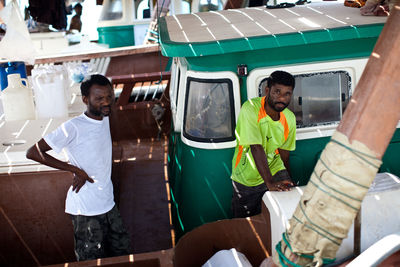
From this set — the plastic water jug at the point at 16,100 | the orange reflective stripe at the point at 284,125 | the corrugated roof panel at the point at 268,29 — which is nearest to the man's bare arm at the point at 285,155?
the orange reflective stripe at the point at 284,125

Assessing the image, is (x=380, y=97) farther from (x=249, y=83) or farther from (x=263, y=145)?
(x=249, y=83)

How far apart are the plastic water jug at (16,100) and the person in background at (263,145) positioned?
90.5 inches

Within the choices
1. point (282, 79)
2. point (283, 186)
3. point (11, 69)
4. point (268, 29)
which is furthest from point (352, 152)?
point (11, 69)

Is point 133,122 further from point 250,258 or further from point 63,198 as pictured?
point 250,258

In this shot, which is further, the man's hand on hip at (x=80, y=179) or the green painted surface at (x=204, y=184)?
the green painted surface at (x=204, y=184)

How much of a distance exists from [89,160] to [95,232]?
48cm

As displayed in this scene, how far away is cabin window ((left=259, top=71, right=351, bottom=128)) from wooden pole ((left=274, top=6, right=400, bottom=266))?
2059 millimetres

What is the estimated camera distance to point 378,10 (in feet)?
11.8

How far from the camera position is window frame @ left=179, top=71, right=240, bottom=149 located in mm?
3375

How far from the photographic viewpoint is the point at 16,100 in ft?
15.0

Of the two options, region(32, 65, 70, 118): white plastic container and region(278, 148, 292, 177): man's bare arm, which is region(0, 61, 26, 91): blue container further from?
region(278, 148, 292, 177): man's bare arm

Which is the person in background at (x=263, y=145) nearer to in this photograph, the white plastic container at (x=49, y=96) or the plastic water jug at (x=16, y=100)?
the white plastic container at (x=49, y=96)

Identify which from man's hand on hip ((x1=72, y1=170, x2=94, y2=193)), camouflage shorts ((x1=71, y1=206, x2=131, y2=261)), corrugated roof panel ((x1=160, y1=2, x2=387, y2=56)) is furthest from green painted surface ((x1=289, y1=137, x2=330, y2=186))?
man's hand on hip ((x1=72, y1=170, x2=94, y2=193))

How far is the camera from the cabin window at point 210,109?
3.40 m
